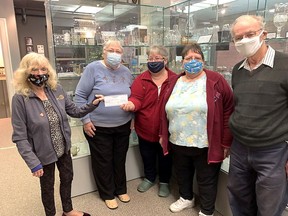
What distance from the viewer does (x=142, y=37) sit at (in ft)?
8.73

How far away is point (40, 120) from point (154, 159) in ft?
4.08

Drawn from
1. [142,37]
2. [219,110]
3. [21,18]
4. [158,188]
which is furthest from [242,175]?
[21,18]

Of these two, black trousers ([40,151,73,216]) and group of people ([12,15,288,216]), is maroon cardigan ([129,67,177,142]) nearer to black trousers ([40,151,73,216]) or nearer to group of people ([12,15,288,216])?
group of people ([12,15,288,216])

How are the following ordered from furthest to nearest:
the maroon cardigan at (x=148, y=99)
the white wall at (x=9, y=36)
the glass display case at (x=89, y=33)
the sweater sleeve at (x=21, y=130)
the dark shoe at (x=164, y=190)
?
the white wall at (x=9, y=36) → the dark shoe at (x=164, y=190) → the glass display case at (x=89, y=33) → the maroon cardigan at (x=148, y=99) → the sweater sleeve at (x=21, y=130)

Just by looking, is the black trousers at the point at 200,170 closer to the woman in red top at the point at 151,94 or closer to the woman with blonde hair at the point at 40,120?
the woman in red top at the point at 151,94

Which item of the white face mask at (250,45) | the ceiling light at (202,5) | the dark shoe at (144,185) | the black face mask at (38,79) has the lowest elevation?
the dark shoe at (144,185)

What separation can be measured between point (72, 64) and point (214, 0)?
5.06 feet

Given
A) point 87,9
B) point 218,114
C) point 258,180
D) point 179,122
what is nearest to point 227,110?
point 218,114

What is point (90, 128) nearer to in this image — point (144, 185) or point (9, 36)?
point (144, 185)

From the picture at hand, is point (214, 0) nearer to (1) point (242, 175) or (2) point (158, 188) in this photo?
(1) point (242, 175)

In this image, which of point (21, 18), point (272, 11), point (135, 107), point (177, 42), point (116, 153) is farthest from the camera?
point (21, 18)

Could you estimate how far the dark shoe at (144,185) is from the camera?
2.42m

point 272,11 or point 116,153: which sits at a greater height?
point 272,11

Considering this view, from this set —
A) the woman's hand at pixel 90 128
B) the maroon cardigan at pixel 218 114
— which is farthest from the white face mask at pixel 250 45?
the woman's hand at pixel 90 128
